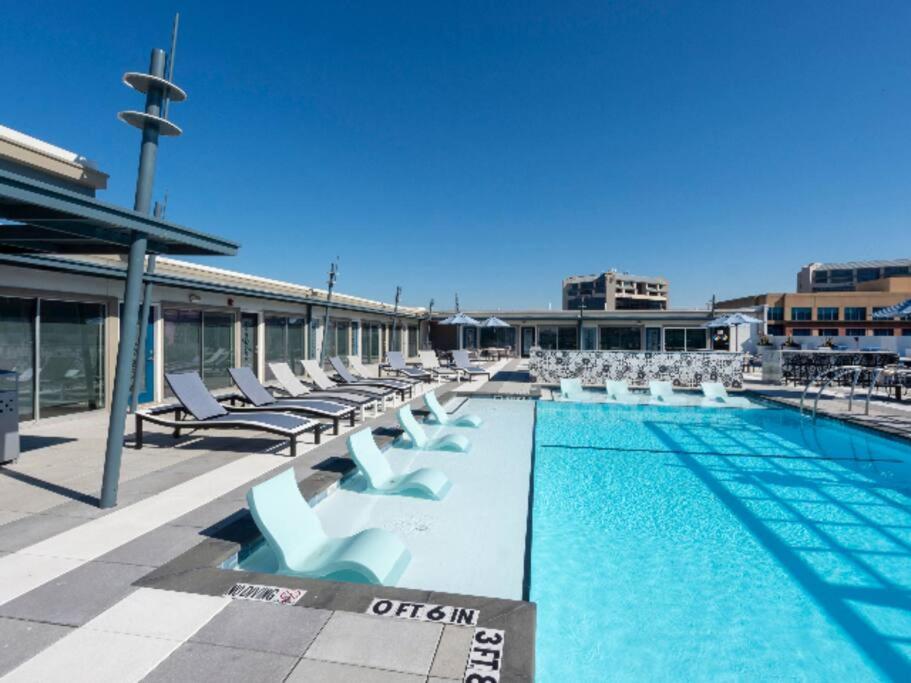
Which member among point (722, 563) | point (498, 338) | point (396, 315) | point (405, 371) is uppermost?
point (396, 315)

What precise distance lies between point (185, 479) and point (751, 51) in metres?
15.7

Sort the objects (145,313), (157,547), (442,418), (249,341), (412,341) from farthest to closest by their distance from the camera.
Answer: (412,341), (249,341), (442,418), (145,313), (157,547)

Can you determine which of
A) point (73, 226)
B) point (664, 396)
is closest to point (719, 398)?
point (664, 396)

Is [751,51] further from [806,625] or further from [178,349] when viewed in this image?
[178,349]

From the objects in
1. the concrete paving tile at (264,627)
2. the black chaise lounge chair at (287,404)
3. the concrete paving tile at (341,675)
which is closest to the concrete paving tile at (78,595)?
the concrete paving tile at (264,627)

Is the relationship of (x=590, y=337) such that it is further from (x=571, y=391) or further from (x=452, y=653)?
(x=452, y=653)

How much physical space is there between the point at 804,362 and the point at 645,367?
563 centimetres

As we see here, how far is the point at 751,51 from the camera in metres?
13.1

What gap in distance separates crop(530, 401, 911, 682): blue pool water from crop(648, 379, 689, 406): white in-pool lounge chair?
16.3 feet

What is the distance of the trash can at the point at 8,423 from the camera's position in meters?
5.80

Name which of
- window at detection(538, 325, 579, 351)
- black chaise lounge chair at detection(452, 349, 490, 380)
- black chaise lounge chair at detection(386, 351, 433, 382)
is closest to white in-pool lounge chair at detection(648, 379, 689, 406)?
black chaise lounge chair at detection(452, 349, 490, 380)

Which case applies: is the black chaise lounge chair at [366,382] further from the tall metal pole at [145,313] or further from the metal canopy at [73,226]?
the metal canopy at [73,226]

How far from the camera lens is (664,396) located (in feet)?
47.3

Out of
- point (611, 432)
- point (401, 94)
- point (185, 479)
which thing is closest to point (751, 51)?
point (611, 432)
